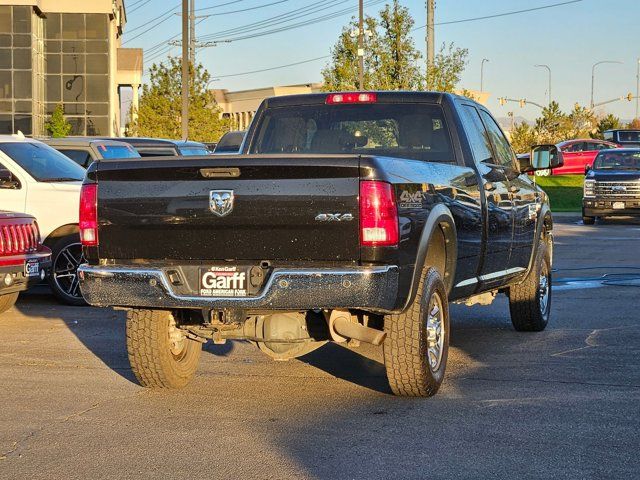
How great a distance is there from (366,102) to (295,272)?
278 cm

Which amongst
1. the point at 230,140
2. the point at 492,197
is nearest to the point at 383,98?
the point at 492,197

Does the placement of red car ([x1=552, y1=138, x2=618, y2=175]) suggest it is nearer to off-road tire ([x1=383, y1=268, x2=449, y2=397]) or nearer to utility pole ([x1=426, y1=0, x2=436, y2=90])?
utility pole ([x1=426, y1=0, x2=436, y2=90])

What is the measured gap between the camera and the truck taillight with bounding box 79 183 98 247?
739 centimetres

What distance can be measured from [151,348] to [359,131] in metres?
2.57

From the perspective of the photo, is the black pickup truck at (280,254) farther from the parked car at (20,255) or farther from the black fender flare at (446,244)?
the parked car at (20,255)

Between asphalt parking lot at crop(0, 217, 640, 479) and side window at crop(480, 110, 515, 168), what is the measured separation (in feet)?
5.04

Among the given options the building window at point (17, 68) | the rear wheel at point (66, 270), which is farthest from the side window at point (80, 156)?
the building window at point (17, 68)

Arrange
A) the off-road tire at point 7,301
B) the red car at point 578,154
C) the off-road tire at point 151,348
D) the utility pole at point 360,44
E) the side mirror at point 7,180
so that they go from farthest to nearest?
1. the red car at point 578,154
2. the utility pole at point 360,44
3. the side mirror at point 7,180
4. the off-road tire at point 7,301
5. the off-road tire at point 151,348

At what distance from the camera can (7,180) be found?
13.7 meters

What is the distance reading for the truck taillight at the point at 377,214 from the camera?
6.82 m

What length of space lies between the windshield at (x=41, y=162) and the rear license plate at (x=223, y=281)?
278 inches

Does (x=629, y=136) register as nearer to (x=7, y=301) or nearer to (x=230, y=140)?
(x=230, y=140)

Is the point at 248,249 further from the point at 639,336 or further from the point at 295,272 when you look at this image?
the point at 639,336

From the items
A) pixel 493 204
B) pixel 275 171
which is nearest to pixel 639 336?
pixel 493 204
